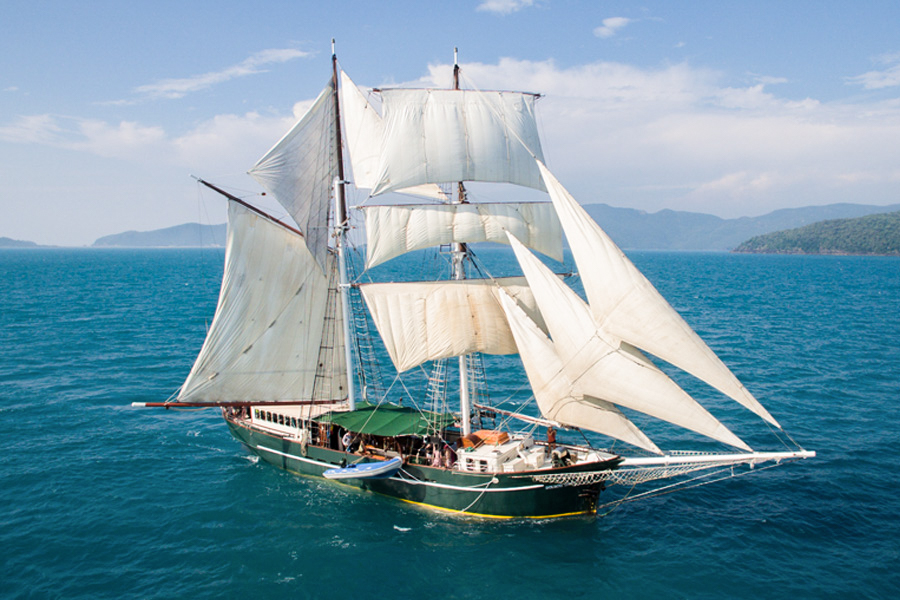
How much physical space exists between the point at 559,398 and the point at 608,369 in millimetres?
2980

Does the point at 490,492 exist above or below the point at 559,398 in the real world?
below

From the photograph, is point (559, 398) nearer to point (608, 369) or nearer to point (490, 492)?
point (608, 369)

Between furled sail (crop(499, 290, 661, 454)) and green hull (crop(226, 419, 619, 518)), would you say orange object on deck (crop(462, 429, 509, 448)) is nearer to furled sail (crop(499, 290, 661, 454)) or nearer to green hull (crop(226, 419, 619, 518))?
green hull (crop(226, 419, 619, 518))

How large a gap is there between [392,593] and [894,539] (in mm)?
19819

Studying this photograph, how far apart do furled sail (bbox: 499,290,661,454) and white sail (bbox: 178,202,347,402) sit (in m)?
12.2

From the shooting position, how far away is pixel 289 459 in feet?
102

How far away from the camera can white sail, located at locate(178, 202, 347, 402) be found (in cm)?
3058

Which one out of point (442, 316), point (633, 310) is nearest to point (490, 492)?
point (442, 316)

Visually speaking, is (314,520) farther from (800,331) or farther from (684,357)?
(800,331)

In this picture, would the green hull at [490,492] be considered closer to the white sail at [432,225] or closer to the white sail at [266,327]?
the white sail at [266,327]

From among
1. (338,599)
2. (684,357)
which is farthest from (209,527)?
(684,357)

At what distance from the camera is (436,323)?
2967 cm

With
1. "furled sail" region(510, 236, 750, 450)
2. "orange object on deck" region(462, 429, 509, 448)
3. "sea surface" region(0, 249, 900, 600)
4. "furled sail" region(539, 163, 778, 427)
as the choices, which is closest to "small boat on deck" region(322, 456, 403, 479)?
"sea surface" region(0, 249, 900, 600)

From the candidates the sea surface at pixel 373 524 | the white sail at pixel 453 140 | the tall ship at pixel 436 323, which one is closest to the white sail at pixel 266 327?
the tall ship at pixel 436 323
